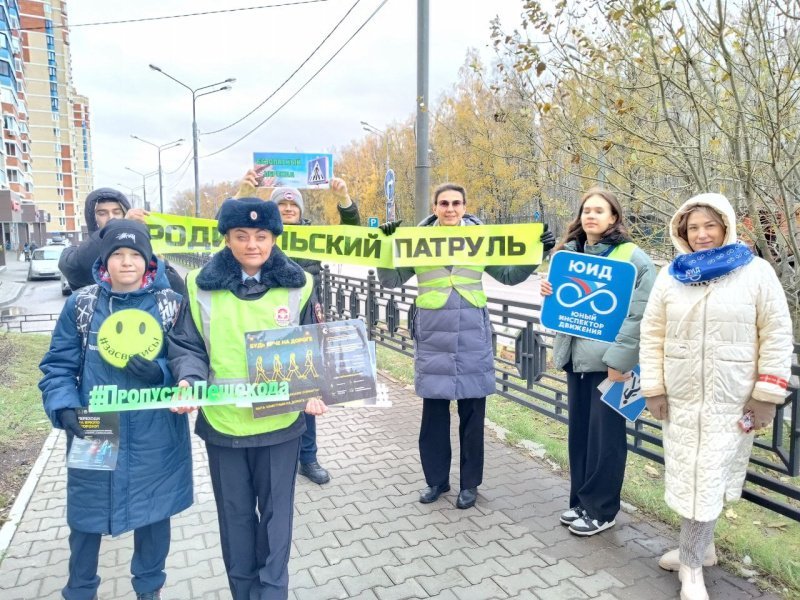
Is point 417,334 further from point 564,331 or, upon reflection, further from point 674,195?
point 674,195

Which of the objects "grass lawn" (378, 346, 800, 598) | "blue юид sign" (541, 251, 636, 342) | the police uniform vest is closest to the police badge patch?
the police uniform vest

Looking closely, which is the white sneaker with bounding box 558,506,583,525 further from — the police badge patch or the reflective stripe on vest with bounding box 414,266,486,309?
the police badge patch

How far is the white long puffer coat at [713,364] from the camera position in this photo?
258 centimetres

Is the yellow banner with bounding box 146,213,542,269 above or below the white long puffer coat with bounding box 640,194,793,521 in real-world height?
above

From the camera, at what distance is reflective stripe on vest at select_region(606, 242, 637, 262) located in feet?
10.8

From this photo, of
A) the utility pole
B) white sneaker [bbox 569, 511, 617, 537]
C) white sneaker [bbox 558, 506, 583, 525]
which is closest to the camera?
white sneaker [bbox 569, 511, 617, 537]

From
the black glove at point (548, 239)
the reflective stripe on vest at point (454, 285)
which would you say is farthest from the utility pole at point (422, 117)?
the reflective stripe on vest at point (454, 285)

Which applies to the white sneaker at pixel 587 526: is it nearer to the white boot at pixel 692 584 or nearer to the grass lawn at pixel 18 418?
the white boot at pixel 692 584

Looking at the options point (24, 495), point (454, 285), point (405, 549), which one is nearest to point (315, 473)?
point (405, 549)

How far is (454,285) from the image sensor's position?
Result: 3822 mm

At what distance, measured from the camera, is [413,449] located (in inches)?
198

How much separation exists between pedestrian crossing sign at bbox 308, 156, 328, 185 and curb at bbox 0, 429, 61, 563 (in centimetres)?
1109

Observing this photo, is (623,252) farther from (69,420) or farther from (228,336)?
(69,420)

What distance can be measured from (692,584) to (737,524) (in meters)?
1.06
